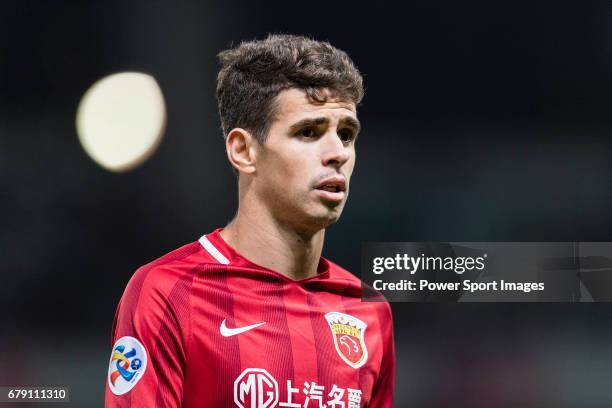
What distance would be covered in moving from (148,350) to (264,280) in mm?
480

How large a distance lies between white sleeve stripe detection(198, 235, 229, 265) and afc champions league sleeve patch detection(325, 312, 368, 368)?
1.39 feet

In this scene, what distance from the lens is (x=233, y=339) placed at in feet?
8.45

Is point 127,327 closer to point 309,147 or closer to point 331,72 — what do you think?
point 309,147

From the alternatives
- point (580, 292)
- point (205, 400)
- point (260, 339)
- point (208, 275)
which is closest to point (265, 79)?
point (208, 275)

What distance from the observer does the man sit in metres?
2.49

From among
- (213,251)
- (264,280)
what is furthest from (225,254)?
(264,280)

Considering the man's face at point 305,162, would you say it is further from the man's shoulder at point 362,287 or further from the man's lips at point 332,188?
the man's shoulder at point 362,287

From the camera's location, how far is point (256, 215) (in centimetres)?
269

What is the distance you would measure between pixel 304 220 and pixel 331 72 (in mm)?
504

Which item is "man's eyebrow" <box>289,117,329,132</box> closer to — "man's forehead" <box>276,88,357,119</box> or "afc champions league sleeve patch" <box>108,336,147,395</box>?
"man's forehead" <box>276,88,357,119</box>

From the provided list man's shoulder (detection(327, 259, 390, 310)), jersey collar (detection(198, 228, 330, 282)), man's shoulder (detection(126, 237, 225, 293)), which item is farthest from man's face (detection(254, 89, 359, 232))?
man's shoulder (detection(327, 259, 390, 310))

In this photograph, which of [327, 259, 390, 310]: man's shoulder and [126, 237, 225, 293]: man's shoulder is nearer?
[126, 237, 225, 293]: man's shoulder
